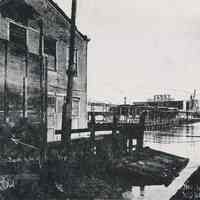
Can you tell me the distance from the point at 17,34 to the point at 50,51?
3.01 meters

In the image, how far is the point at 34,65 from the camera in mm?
13602

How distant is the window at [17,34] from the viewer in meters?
13.9

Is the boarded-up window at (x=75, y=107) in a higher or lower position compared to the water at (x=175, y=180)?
higher

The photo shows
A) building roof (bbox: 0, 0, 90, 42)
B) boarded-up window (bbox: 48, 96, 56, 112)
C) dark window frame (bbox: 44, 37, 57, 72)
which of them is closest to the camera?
building roof (bbox: 0, 0, 90, 42)

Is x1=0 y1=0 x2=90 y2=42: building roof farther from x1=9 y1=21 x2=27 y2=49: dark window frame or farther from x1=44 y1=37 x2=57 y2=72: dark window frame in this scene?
x1=44 y1=37 x2=57 y2=72: dark window frame

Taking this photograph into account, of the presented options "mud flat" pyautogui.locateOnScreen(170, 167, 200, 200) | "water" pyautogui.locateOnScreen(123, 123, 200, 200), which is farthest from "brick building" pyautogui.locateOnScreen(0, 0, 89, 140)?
"mud flat" pyautogui.locateOnScreen(170, 167, 200, 200)

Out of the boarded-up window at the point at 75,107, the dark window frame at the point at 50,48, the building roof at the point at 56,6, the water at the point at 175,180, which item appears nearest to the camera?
the water at the point at 175,180

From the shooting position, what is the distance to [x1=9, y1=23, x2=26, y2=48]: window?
1394 cm

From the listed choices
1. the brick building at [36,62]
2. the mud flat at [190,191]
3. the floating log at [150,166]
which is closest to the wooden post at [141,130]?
the floating log at [150,166]

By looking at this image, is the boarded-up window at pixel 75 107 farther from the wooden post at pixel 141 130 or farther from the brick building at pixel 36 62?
the wooden post at pixel 141 130

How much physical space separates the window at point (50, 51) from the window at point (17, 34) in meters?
1.95

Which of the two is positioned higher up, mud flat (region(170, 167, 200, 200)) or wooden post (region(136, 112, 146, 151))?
wooden post (region(136, 112, 146, 151))

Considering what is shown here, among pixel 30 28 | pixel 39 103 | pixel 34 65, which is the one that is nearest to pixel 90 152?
pixel 39 103

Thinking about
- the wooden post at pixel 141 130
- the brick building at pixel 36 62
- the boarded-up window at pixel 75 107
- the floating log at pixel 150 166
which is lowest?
the floating log at pixel 150 166
